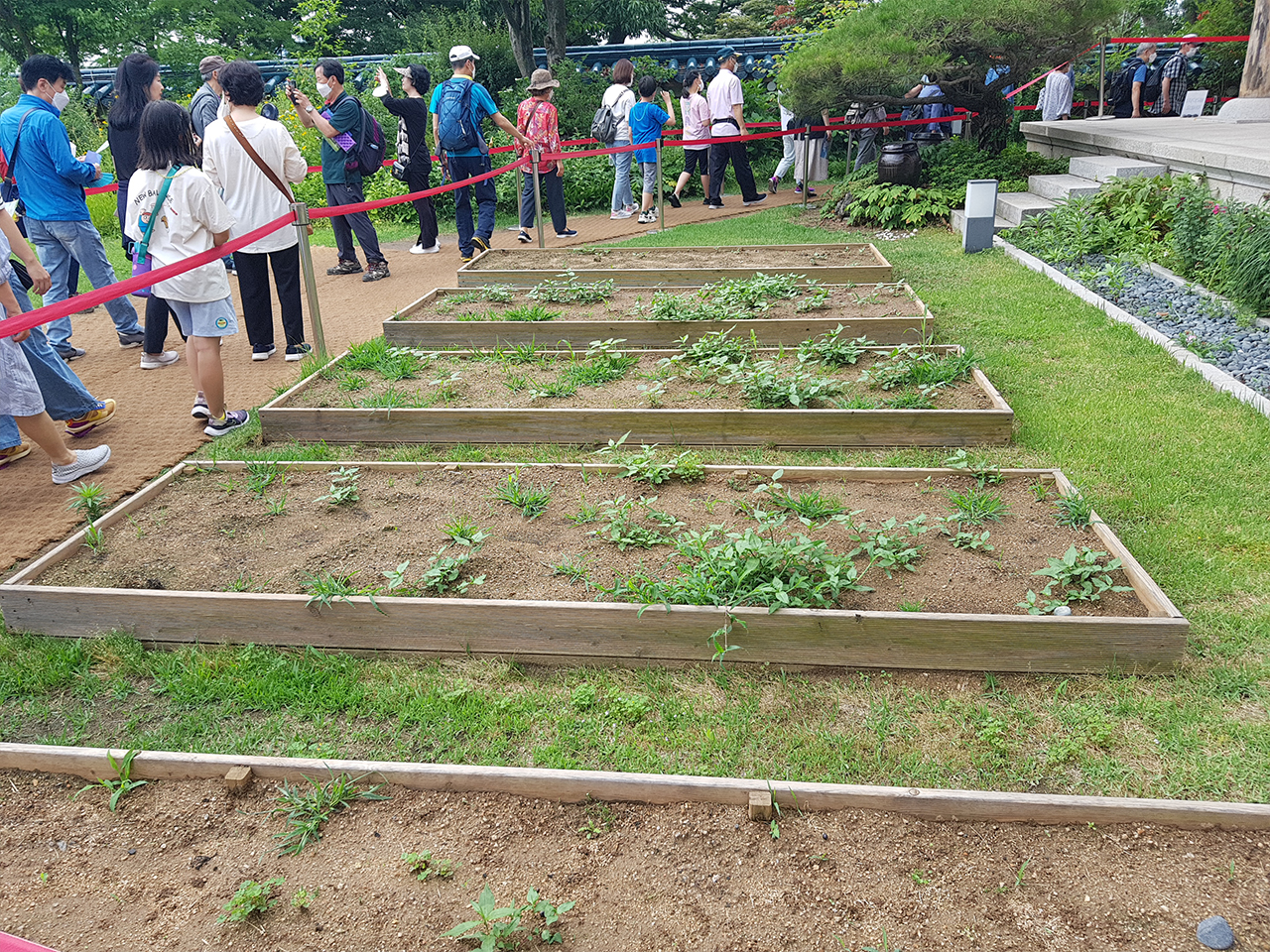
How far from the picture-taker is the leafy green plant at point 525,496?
4.25 meters

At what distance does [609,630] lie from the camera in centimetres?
332

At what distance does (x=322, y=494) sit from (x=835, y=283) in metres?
5.06

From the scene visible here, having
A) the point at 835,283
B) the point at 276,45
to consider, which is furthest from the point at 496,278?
the point at 276,45

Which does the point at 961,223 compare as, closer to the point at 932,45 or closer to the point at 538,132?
the point at 932,45

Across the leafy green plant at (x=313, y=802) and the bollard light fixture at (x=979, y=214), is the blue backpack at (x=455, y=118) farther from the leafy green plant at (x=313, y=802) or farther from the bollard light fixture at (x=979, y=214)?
the leafy green plant at (x=313, y=802)

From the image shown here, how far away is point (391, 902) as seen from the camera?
91.7 inches

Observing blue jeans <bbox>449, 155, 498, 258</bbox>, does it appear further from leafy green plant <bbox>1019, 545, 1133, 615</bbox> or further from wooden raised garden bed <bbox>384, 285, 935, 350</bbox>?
leafy green plant <bbox>1019, 545, 1133, 615</bbox>

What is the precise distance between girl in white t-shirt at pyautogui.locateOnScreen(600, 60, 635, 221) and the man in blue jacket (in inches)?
287

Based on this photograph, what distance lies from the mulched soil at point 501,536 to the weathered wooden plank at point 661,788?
0.96 m

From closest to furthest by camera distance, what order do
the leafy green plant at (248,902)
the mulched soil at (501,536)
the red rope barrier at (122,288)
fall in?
the leafy green plant at (248,902) → the mulched soil at (501,536) → the red rope barrier at (122,288)

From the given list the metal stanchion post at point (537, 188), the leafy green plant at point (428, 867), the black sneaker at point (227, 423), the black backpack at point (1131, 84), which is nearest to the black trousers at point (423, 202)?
the metal stanchion post at point (537, 188)

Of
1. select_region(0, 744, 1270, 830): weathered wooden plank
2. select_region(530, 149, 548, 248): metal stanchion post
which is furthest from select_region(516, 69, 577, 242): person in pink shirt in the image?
select_region(0, 744, 1270, 830): weathered wooden plank

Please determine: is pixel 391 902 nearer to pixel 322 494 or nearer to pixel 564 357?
pixel 322 494

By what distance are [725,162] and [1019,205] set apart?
15.6ft
